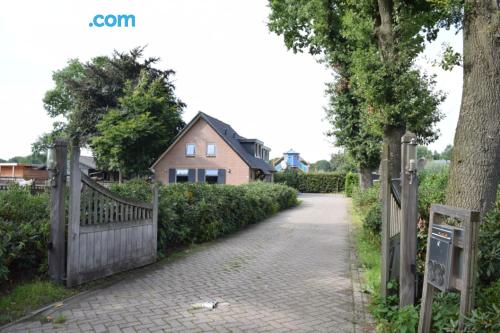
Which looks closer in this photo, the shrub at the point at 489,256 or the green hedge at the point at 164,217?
Answer: the shrub at the point at 489,256

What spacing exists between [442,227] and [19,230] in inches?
205

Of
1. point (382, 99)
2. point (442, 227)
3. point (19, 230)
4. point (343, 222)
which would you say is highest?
point (382, 99)

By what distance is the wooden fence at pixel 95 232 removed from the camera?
18.6 feet

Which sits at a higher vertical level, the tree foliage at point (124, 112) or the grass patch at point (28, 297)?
the tree foliage at point (124, 112)

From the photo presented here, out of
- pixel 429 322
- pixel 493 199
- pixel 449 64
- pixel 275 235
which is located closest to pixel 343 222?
pixel 275 235

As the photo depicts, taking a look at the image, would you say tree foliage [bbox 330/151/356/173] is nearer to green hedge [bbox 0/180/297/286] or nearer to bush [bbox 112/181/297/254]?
green hedge [bbox 0/180/297/286]

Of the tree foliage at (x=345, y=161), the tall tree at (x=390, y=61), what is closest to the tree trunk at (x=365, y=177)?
the tree foliage at (x=345, y=161)

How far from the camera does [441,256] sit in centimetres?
353

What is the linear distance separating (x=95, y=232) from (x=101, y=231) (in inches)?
5.0

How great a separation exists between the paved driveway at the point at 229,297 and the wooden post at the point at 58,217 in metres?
0.64

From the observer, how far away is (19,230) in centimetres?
551

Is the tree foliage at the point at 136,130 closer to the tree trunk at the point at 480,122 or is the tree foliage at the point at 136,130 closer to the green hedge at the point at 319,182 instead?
the green hedge at the point at 319,182

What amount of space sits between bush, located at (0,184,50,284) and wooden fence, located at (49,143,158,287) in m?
0.21

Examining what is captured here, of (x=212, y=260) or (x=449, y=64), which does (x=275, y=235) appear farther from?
(x=449, y=64)
